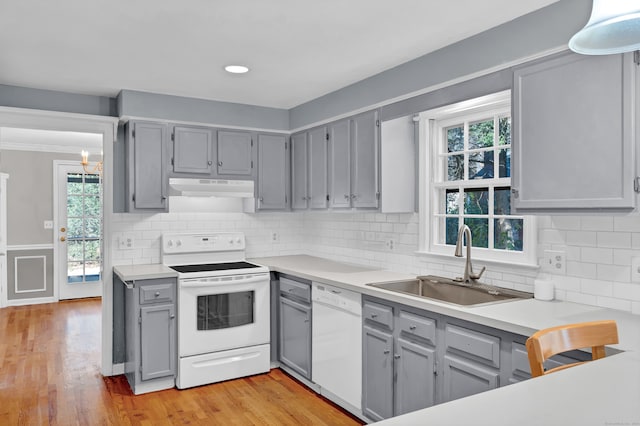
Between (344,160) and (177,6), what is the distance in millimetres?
1880

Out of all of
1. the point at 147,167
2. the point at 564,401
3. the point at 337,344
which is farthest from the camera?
the point at 147,167

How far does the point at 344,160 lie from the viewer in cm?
394

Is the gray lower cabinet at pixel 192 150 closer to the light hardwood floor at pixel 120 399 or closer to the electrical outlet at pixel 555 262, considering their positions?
the light hardwood floor at pixel 120 399

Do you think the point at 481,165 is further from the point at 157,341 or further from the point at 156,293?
the point at 157,341

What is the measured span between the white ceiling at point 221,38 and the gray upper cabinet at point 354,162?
356mm

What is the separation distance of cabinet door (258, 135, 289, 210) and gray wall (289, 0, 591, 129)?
2.46 feet

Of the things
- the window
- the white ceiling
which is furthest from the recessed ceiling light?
the window

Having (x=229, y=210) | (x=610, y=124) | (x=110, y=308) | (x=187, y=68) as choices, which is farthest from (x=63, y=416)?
(x=610, y=124)

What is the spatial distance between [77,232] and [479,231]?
6294 mm

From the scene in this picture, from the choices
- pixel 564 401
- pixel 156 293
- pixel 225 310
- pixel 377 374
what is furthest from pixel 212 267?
pixel 564 401

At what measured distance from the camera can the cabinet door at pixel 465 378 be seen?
2305 millimetres

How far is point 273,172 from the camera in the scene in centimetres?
469

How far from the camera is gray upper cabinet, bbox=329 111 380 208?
3613 millimetres

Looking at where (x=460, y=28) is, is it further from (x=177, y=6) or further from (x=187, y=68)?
(x=187, y=68)
